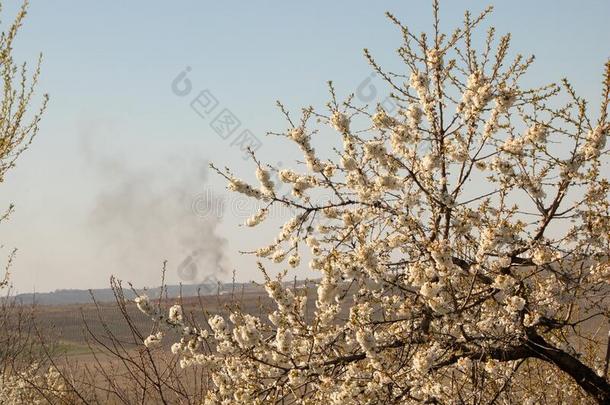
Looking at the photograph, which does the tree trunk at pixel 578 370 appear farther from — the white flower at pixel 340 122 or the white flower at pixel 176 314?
the white flower at pixel 176 314

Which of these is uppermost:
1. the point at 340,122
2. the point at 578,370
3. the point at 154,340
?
the point at 340,122

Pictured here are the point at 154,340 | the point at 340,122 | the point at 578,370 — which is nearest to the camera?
the point at 578,370

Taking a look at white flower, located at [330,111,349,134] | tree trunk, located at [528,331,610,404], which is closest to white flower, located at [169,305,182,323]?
white flower, located at [330,111,349,134]

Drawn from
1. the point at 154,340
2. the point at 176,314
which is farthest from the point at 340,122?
the point at 154,340

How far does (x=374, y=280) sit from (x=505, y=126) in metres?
1.63

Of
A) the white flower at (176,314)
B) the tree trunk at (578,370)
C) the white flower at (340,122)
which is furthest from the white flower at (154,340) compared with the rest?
the tree trunk at (578,370)

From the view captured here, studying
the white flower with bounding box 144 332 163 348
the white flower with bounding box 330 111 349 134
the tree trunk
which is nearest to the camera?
the tree trunk

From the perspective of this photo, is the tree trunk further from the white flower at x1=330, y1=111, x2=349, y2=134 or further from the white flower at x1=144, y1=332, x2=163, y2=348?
the white flower at x1=144, y1=332, x2=163, y2=348

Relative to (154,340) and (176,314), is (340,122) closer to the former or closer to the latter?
(176,314)

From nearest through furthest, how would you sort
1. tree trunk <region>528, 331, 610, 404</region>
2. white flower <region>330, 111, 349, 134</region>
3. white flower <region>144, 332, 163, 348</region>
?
1. tree trunk <region>528, 331, 610, 404</region>
2. white flower <region>330, 111, 349, 134</region>
3. white flower <region>144, 332, 163, 348</region>

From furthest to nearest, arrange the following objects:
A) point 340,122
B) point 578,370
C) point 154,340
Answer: point 154,340 → point 340,122 → point 578,370

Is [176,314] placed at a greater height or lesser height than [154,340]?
greater

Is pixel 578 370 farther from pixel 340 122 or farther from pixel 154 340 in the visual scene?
pixel 154 340

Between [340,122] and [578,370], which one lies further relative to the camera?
[340,122]
